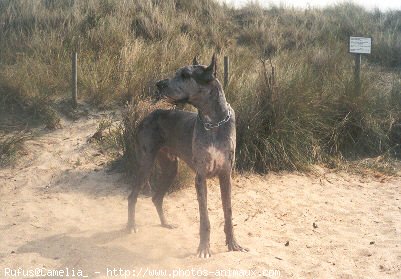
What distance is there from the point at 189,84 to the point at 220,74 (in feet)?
16.4

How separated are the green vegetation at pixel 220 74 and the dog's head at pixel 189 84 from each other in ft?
11.1

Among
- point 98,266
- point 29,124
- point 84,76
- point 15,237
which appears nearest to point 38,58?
point 84,76

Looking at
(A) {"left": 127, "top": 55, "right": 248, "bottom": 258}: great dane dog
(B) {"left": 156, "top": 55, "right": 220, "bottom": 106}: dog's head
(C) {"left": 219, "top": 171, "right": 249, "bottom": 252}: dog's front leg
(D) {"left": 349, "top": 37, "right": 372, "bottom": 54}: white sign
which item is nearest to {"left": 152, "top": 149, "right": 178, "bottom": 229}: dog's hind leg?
(A) {"left": 127, "top": 55, "right": 248, "bottom": 258}: great dane dog

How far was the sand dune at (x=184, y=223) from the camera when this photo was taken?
4.90m

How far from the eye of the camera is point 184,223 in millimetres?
6246

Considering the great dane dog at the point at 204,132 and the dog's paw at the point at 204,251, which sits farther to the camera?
the dog's paw at the point at 204,251

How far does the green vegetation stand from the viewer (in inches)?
332

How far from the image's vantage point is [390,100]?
1005 cm

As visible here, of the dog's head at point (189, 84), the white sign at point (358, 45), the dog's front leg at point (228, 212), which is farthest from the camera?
the white sign at point (358, 45)

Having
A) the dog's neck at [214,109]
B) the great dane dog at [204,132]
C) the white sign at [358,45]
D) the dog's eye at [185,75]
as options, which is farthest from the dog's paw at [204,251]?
the white sign at [358,45]

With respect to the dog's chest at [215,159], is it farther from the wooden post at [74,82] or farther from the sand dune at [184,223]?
the wooden post at [74,82]

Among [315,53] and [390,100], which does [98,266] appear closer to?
[390,100]

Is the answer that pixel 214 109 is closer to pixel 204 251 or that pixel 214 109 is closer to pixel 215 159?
pixel 215 159

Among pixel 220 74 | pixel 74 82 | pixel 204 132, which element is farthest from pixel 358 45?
pixel 204 132
